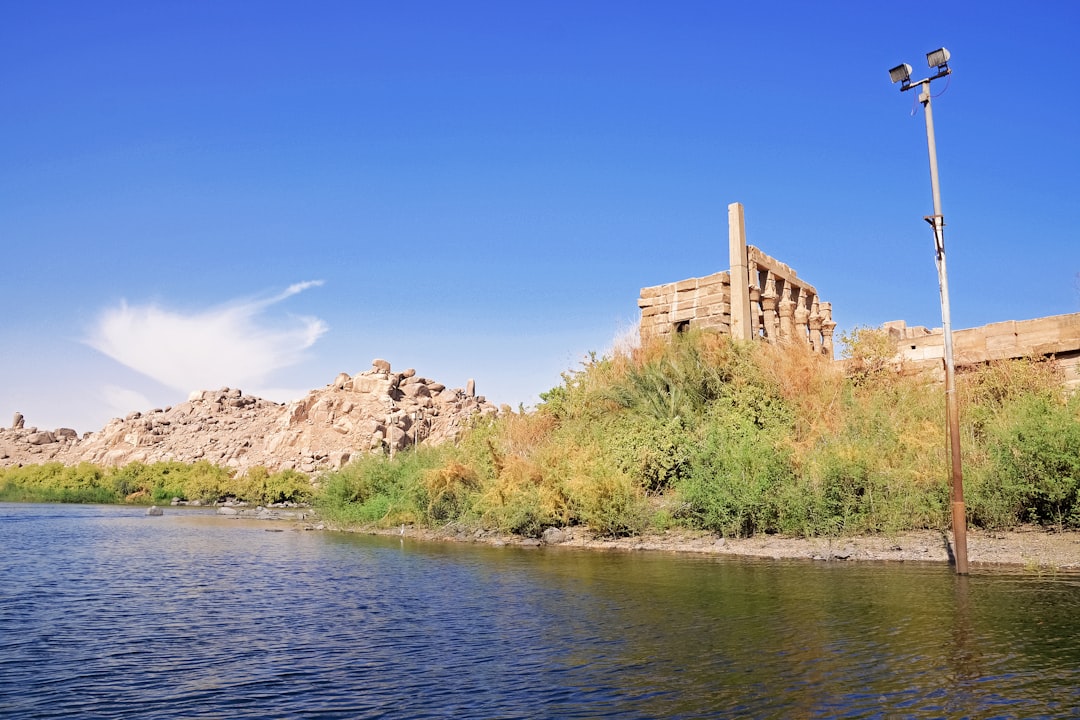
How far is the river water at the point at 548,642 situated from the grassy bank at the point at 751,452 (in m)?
2.47

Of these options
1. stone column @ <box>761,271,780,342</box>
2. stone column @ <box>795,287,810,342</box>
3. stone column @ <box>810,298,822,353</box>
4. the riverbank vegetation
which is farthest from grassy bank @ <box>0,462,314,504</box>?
stone column @ <box>761,271,780,342</box>

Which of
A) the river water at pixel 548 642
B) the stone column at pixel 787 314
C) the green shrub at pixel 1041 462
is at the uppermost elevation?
the stone column at pixel 787 314

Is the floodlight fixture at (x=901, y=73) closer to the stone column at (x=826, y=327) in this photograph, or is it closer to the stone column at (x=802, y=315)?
the stone column at (x=802, y=315)

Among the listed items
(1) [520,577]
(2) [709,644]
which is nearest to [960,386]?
(1) [520,577]

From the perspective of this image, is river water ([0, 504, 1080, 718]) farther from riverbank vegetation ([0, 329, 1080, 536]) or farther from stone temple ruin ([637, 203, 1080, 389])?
stone temple ruin ([637, 203, 1080, 389])

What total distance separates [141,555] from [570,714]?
1557 centimetres

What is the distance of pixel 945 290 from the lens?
1203 centimetres

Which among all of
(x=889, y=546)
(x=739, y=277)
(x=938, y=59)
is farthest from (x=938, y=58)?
(x=739, y=277)

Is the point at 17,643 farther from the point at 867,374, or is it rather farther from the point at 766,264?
the point at 766,264

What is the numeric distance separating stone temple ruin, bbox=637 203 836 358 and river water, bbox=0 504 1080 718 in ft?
37.4

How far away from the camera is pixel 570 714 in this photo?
18.5 feet

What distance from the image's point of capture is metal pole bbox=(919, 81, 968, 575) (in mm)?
11461

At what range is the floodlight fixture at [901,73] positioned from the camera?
1192cm

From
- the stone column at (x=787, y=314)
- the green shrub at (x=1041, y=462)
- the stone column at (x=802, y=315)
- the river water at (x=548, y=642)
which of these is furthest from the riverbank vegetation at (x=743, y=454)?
the stone column at (x=802, y=315)
